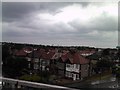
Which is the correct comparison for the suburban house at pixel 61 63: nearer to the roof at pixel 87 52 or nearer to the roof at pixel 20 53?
the roof at pixel 87 52

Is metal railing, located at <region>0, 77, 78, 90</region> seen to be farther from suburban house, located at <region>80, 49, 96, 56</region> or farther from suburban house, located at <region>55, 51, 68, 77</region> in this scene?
suburban house, located at <region>55, 51, 68, 77</region>

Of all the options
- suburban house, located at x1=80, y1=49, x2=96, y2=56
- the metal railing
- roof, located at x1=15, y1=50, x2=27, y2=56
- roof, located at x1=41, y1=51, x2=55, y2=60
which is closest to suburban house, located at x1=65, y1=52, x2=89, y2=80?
suburban house, located at x1=80, y1=49, x2=96, y2=56

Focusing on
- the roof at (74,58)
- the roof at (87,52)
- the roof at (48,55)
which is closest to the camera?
the roof at (87,52)

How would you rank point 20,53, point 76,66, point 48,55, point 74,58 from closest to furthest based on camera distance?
point 20,53 → point 48,55 → point 74,58 → point 76,66

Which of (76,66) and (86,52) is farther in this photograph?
(76,66)

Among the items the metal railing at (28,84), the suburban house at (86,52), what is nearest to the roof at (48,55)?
the suburban house at (86,52)

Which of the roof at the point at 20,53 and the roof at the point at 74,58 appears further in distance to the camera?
the roof at the point at 74,58

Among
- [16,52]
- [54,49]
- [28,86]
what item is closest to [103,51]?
[54,49]

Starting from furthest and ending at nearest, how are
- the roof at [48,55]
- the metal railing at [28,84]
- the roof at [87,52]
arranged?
the roof at [48,55] < the roof at [87,52] < the metal railing at [28,84]

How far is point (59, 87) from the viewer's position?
1384 mm

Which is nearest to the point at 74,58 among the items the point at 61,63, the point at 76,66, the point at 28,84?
the point at 76,66

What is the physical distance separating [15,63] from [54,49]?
70 cm

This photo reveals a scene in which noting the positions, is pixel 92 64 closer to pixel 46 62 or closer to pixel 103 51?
pixel 103 51

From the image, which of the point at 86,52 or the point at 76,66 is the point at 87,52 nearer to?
the point at 86,52
